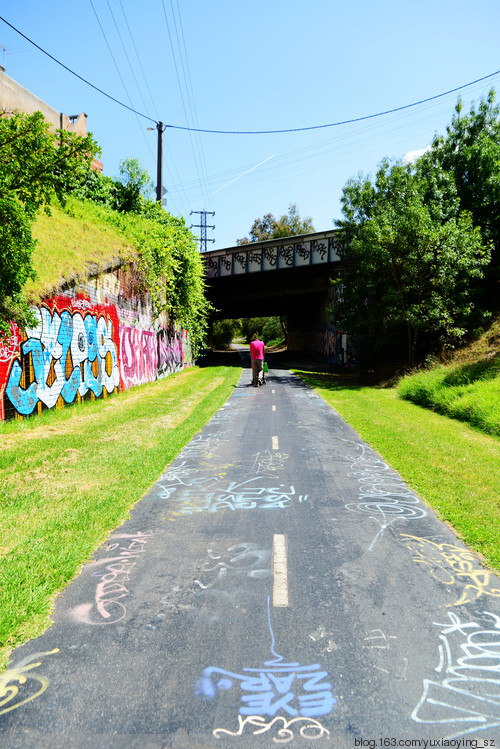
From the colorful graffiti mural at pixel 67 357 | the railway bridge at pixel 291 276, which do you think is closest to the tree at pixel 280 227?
the railway bridge at pixel 291 276

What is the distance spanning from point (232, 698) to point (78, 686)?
1009mm

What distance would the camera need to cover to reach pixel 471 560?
4680 mm

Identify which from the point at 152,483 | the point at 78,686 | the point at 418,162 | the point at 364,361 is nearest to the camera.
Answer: the point at 78,686

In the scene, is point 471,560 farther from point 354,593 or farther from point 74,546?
point 74,546

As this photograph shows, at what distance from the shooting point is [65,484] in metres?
6.88

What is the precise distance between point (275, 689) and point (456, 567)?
2.50 meters

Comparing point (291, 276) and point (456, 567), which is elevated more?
point (291, 276)

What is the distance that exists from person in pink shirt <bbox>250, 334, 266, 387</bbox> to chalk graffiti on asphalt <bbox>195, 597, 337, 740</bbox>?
1710 centimetres

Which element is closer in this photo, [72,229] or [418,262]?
[72,229]

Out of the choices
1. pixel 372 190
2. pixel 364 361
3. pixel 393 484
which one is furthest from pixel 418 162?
pixel 393 484

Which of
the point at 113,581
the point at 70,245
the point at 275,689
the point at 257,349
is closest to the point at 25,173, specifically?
the point at 70,245

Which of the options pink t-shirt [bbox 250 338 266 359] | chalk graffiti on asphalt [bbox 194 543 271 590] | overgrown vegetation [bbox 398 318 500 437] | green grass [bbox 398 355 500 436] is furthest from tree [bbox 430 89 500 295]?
chalk graffiti on asphalt [bbox 194 543 271 590]

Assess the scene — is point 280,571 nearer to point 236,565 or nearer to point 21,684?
point 236,565

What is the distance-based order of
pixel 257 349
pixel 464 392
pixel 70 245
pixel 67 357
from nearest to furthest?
1. pixel 67 357
2. pixel 464 392
3. pixel 70 245
4. pixel 257 349
